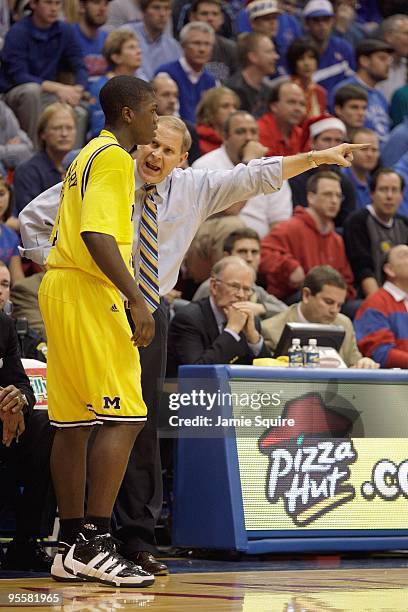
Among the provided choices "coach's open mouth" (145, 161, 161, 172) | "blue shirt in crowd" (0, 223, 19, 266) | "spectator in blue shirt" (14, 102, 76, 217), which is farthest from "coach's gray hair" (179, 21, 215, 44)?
"coach's open mouth" (145, 161, 161, 172)

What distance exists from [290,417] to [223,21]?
339 inches

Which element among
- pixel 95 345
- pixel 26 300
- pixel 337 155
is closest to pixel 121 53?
pixel 26 300

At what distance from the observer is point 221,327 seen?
7844 mm

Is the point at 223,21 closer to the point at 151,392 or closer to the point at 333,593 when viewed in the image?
the point at 151,392

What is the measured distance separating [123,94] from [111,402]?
50.9 inches

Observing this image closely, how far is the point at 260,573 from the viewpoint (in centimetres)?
586

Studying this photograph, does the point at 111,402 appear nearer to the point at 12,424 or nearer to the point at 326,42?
the point at 12,424

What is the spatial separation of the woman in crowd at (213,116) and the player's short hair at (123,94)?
5.96 m

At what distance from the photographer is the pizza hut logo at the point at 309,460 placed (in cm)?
645

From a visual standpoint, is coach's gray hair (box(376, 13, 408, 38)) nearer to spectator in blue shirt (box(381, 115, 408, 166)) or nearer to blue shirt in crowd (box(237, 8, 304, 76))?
blue shirt in crowd (box(237, 8, 304, 76))

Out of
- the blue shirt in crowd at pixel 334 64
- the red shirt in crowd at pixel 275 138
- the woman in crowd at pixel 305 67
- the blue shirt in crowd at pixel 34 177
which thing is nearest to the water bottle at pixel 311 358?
the blue shirt in crowd at pixel 34 177

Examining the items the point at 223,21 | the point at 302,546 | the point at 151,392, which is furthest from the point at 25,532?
the point at 223,21

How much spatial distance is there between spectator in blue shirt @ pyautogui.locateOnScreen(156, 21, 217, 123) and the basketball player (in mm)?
7386

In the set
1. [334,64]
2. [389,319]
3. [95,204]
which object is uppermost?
[334,64]
